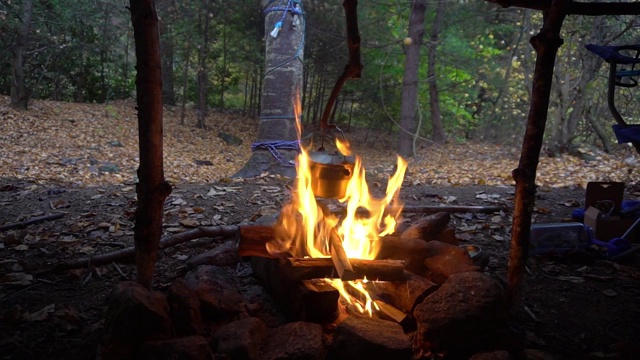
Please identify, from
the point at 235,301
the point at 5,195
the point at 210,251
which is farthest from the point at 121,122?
the point at 235,301

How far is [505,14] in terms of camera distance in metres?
13.6

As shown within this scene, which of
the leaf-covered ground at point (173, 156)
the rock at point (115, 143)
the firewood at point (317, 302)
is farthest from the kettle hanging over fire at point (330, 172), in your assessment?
the rock at point (115, 143)

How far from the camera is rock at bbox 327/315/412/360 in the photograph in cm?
182

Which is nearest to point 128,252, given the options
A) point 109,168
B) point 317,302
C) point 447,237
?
point 317,302

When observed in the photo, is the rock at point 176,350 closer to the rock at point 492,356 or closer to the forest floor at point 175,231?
the forest floor at point 175,231

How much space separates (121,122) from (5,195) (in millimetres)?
7173

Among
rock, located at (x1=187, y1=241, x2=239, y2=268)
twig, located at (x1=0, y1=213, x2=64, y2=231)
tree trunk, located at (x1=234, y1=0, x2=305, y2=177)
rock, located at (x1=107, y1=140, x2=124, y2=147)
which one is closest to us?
rock, located at (x1=187, y1=241, x2=239, y2=268)

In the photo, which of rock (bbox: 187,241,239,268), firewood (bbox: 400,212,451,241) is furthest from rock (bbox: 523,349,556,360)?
rock (bbox: 187,241,239,268)

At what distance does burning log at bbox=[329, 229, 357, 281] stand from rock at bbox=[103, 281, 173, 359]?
0.92 metres

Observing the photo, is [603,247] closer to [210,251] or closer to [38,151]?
[210,251]

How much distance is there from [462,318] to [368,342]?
20.9 inches

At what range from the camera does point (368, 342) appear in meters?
1.83

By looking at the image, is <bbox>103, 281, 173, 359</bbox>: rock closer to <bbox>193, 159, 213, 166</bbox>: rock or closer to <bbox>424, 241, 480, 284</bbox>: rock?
<bbox>424, 241, 480, 284</bbox>: rock

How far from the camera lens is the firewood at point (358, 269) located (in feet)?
7.59
